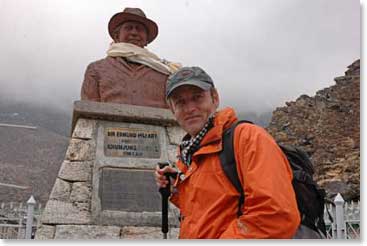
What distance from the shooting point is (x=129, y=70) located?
3.77 m

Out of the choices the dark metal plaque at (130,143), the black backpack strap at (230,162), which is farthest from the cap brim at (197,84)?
the dark metal plaque at (130,143)

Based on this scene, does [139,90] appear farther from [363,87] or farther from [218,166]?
[218,166]

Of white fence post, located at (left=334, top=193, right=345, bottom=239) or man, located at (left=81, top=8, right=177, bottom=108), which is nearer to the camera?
man, located at (left=81, top=8, right=177, bottom=108)

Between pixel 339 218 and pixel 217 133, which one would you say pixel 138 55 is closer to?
pixel 217 133

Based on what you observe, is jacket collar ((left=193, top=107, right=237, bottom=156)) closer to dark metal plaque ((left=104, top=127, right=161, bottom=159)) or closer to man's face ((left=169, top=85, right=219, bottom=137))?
man's face ((left=169, top=85, right=219, bottom=137))

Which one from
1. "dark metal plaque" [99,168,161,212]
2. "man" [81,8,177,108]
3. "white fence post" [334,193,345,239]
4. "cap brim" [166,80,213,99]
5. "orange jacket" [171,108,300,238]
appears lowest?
"white fence post" [334,193,345,239]

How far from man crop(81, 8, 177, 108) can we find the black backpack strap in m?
2.39

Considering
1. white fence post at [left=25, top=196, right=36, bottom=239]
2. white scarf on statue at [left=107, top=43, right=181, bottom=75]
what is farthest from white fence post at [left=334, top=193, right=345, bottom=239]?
white fence post at [left=25, top=196, right=36, bottom=239]

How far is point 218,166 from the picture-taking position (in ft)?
4.20

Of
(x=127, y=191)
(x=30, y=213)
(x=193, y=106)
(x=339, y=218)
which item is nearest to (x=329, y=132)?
(x=339, y=218)

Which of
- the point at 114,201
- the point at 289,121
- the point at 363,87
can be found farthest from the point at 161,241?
the point at 289,121

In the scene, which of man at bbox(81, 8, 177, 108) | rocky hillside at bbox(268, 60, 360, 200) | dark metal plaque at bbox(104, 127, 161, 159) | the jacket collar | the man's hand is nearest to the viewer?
the jacket collar

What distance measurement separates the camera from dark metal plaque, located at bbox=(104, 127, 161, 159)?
3.35m

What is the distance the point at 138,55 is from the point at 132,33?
230 mm
